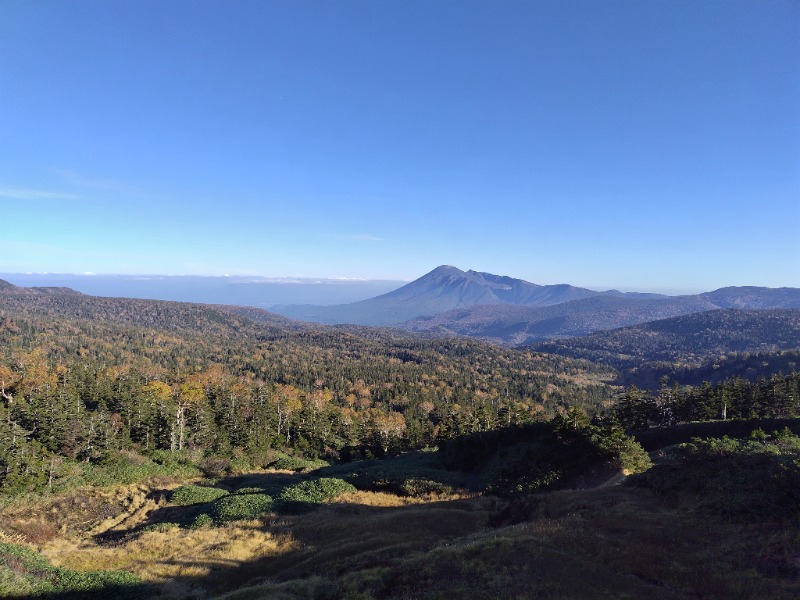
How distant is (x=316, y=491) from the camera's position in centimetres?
3425

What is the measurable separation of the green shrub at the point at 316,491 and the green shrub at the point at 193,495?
288 inches

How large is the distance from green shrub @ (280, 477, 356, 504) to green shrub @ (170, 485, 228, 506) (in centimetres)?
731

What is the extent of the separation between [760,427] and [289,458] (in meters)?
58.0

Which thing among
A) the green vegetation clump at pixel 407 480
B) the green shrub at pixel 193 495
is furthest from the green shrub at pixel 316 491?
the green shrub at pixel 193 495

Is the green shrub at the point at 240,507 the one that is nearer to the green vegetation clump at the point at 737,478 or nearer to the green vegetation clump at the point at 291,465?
the green vegetation clump at the point at 291,465

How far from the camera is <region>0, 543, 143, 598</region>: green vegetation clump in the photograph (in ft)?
49.1

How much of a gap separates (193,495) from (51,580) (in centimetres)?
2006

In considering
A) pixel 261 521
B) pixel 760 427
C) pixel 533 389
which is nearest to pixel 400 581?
pixel 261 521

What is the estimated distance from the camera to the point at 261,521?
27156mm

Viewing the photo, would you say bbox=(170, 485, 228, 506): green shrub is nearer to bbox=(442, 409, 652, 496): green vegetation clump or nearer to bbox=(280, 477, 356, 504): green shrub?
bbox=(280, 477, 356, 504): green shrub

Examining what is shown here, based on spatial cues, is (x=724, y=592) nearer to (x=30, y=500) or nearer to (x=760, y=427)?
(x=760, y=427)

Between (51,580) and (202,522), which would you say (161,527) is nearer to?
(202,522)

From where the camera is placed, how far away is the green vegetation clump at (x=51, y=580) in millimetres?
14961

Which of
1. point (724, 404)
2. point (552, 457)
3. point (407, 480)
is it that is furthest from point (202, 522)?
point (724, 404)
